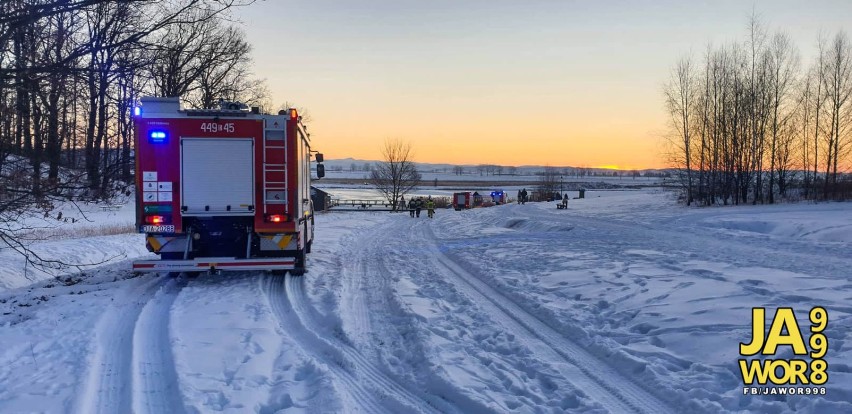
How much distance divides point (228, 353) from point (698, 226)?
65.4 feet

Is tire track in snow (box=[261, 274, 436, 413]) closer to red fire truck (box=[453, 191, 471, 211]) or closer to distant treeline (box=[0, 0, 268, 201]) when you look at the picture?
distant treeline (box=[0, 0, 268, 201])

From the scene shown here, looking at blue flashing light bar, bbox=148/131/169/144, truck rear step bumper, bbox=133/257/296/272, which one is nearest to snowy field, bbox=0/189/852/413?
truck rear step bumper, bbox=133/257/296/272

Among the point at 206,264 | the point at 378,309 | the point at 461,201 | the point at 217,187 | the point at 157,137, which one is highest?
the point at 157,137

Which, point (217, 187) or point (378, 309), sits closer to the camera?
point (378, 309)

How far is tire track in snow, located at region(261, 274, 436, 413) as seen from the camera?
4.51 m

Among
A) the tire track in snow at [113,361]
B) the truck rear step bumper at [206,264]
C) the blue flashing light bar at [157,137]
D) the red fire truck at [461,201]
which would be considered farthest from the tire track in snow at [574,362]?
the red fire truck at [461,201]

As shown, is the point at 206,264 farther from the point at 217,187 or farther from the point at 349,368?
the point at 349,368

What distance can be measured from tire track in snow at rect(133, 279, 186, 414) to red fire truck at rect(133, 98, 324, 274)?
221 centimetres

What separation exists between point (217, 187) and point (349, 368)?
5909 mm

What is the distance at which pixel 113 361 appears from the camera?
5445mm

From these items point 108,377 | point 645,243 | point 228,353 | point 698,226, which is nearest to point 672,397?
point 228,353

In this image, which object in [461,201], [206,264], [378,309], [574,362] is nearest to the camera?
[574,362]

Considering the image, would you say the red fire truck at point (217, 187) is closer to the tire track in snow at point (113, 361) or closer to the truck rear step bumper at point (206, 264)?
the truck rear step bumper at point (206, 264)

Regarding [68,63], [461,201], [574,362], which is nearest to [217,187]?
[68,63]
